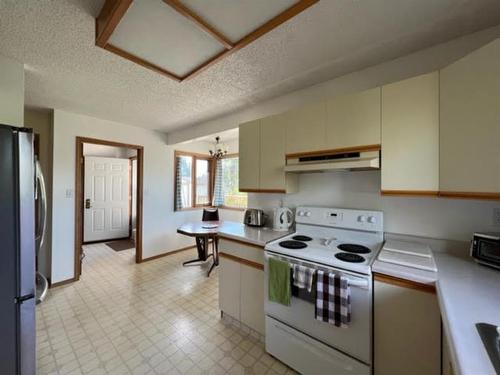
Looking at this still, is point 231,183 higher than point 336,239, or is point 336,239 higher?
point 231,183

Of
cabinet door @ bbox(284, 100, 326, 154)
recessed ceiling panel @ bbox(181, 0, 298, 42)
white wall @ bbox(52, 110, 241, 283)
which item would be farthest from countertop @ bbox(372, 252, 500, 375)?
white wall @ bbox(52, 110, 241, 283)

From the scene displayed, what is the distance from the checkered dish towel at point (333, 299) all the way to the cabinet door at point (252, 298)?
58cm

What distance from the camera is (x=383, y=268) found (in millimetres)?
1219

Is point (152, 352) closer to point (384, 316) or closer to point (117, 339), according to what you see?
point (117, 339)

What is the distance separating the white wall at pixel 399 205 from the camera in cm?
143

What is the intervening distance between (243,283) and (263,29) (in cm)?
199

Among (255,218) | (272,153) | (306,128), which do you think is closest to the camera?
(306,128)

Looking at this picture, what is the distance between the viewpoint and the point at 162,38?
141 centimetres

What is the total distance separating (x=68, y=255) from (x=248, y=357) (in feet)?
9.30

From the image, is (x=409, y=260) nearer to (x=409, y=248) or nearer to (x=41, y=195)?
(x=409, y=248)

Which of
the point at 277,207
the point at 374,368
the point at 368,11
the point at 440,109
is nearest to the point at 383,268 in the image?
the point at 374,368

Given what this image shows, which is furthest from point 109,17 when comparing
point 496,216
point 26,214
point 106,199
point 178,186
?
point 106,199

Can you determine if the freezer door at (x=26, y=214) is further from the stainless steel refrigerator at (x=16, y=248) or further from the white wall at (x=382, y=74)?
the white wall at (x=382, y=74)

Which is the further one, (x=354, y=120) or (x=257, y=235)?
(x=257, y=235)
